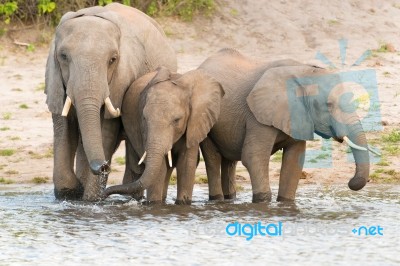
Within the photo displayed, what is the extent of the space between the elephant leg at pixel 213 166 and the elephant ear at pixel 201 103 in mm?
539

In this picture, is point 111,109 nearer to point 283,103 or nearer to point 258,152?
point 258,152

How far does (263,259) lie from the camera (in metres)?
9.95

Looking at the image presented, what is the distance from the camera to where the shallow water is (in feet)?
32.8

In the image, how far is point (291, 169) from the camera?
39.1 ft

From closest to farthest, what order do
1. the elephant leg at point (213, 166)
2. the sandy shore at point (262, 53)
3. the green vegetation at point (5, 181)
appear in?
the elephant leg at point (213, 166)
the green vegetation at point (5, 181)
the sandy shore at point (262, 53)

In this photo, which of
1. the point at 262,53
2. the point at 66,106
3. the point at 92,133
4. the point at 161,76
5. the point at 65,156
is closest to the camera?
the point at 92,133

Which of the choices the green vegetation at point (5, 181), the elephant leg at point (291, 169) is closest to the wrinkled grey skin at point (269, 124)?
the elephant leg at point (291, 169)

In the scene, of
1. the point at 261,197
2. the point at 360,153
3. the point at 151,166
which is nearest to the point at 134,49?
the point at 151,166

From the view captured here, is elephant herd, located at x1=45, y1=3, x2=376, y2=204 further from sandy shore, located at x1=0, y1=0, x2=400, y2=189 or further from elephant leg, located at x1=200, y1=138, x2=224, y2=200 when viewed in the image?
sandy shore, located at x1=0, y1=0, x2=400, y2=189

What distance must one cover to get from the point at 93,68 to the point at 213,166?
5.92ft

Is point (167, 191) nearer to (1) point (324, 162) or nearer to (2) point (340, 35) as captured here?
(1) point (324, 162)

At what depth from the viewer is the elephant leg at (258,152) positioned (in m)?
11.7

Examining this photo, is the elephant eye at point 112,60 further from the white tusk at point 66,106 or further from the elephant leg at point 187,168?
the elephant leg at point 187,168

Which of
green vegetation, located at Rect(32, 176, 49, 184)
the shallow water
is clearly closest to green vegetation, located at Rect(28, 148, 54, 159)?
green vegetation, located at Rect(32, 176, 49, 184)
